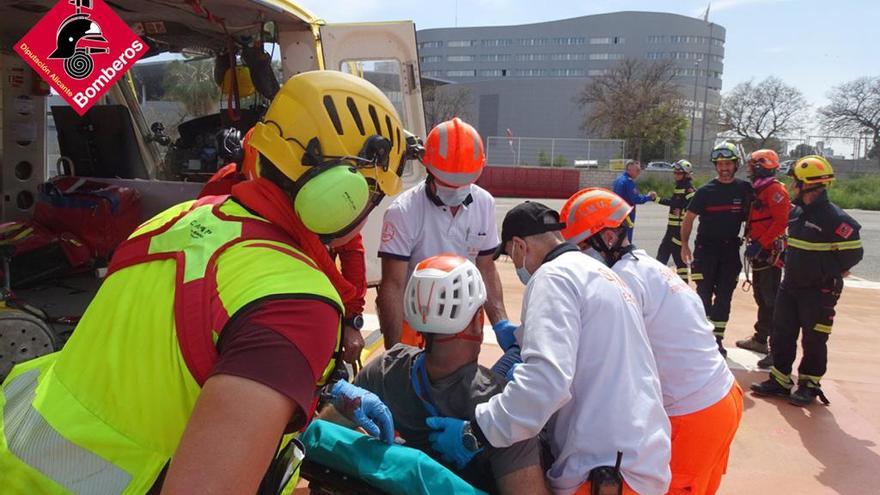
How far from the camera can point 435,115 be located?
4431 centimetres

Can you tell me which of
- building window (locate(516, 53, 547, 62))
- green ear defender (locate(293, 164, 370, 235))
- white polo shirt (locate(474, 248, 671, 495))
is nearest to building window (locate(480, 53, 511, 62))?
building window (locate(516, 53, 547, 62))

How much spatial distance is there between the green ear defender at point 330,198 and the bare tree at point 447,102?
4160cm

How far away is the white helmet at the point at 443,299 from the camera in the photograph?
2.18 m

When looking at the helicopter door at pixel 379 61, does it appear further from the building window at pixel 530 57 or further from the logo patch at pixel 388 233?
the building window at pixel 530 57

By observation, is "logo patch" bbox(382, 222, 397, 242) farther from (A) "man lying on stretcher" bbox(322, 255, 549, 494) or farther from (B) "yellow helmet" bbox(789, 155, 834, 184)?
(B) "yellow helmet" bbox(789, 155, 834, 184)

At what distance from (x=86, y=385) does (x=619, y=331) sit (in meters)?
1.55

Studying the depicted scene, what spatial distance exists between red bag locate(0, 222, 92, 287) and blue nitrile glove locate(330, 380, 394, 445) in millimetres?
3881

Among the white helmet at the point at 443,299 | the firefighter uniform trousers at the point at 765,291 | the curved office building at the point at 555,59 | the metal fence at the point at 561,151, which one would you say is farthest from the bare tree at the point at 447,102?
the white helmet at the point at 443,299

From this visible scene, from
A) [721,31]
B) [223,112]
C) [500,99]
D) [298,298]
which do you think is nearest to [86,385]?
[298,298]

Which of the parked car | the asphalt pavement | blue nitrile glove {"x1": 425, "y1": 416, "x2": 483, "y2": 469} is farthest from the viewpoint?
the parked car

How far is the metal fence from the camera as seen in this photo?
110ft

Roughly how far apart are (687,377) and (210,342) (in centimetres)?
216

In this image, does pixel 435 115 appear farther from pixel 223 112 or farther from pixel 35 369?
pixel 35 369

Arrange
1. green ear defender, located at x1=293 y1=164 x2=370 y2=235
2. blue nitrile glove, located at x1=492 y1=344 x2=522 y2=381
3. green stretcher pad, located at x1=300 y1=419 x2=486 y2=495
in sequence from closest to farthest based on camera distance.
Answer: green ear defender, located at x1=293 y1=164 x2=370 y2=235, green stretcher pad, located at x1=300 y1=419 x2=486 y2=495, blue nitrile glove, located at x1=492 y1=344 x2=522 y2=381
